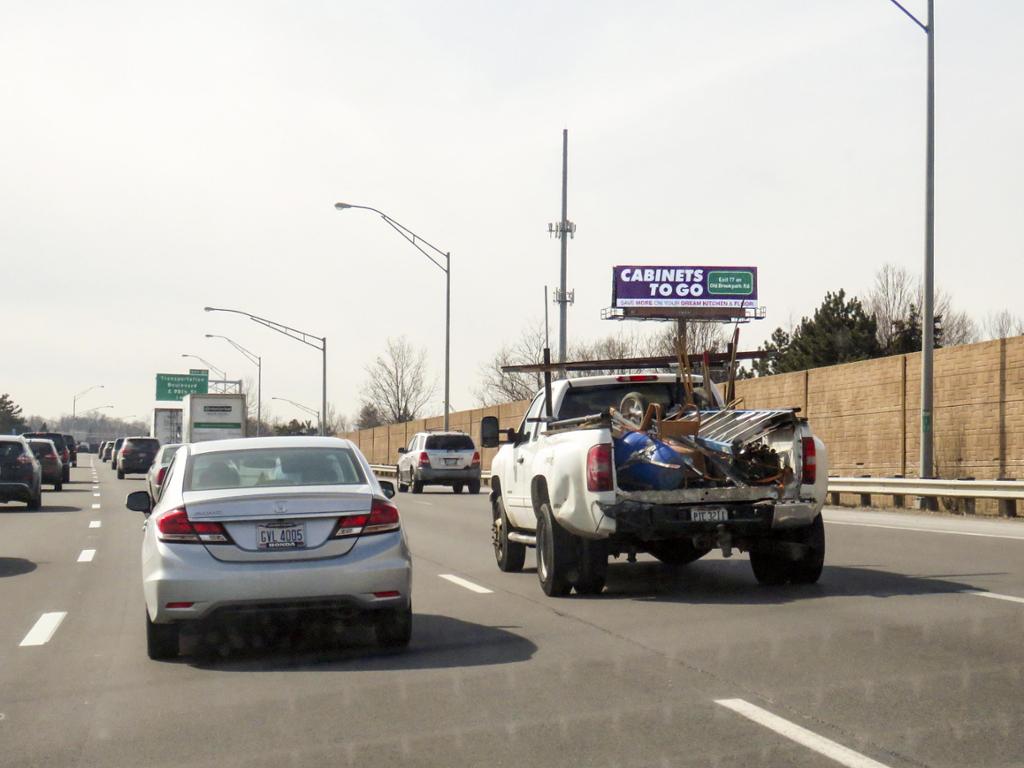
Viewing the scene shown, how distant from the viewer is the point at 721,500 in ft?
36.9

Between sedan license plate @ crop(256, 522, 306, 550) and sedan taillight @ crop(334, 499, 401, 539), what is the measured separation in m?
0.22

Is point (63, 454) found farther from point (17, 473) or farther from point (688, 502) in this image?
point (688, 502)

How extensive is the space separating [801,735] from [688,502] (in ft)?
16.8

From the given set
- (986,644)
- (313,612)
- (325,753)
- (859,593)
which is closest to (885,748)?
(325,753)

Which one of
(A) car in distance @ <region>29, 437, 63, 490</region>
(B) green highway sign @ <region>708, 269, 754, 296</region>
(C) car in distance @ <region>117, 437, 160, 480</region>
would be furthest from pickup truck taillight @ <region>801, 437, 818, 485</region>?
(B) green highway sign @ <region>708, 269, 754, 296</region>

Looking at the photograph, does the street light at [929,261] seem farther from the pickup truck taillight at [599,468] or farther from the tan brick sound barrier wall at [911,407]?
the pickup truck taillight at [599,468]

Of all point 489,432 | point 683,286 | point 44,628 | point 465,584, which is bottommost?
point 44,628

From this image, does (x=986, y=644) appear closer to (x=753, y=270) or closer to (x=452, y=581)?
(x=452, y=581)

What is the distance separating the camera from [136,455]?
54.3m

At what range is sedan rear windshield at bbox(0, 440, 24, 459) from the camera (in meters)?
28.0

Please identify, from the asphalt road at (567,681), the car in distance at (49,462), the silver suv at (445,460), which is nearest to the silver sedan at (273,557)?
the asphalt road at (567,681)

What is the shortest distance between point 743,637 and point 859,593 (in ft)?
8.56

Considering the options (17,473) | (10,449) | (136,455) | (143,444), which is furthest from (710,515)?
(143,444)

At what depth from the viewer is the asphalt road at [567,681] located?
6070mm
